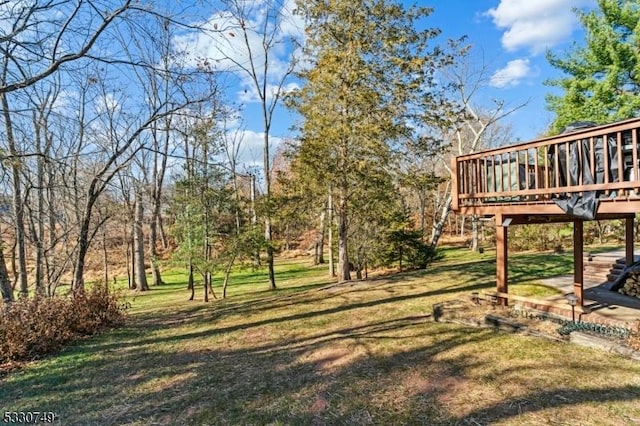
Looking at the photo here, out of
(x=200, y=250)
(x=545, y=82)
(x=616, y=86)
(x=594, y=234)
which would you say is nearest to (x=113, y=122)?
(x=200, y=250)

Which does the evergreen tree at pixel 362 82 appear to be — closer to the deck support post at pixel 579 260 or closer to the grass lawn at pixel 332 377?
the grass lawn at pixel 332 377

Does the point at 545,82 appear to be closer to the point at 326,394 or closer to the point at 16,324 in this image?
the point at 326,394

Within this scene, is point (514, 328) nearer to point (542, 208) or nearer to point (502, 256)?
point (502, 256)

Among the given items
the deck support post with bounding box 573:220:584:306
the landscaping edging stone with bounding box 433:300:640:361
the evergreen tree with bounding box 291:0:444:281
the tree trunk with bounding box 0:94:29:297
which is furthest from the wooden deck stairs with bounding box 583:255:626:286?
the tree trunk with bounding box 0:94:29:297

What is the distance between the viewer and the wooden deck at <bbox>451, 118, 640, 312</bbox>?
4.26 meters

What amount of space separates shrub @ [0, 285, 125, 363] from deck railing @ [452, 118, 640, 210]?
7.47 m

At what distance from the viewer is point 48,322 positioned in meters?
6.17

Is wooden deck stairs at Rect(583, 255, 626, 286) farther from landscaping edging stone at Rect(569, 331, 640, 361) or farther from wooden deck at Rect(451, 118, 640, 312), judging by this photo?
landscaping edging stone at Rect(569, 331, 640, 361)

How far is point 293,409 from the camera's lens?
11.5 ft

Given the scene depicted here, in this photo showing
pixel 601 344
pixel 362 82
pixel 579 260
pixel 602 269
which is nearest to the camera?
pixel 601 344

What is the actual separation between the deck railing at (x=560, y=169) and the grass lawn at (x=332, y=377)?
209cm

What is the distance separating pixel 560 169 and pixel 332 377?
4.38 metres

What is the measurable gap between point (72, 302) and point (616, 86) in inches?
660

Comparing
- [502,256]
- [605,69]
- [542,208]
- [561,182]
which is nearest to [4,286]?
[502,256]
